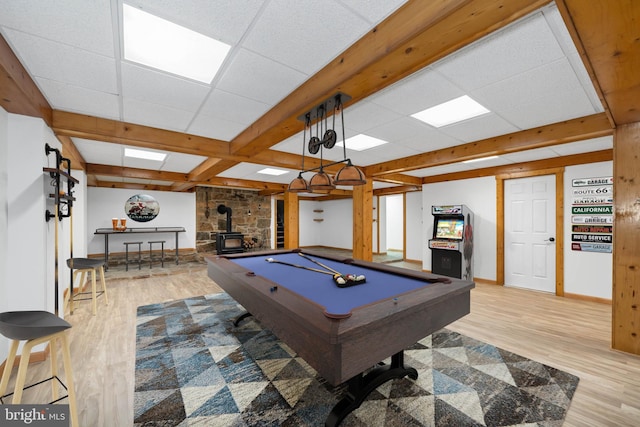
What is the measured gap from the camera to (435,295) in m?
1.81

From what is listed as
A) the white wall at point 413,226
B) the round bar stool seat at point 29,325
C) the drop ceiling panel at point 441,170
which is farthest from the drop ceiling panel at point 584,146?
the round bar stool seat at point 29,325

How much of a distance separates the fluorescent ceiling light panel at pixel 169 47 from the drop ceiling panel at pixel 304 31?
0.30 metres

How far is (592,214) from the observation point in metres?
4.28

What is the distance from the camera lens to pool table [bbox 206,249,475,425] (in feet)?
4.32

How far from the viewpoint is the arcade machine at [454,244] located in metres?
5.39

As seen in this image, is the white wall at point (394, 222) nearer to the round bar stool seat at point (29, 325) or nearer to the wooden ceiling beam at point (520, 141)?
the wooden ceiling beam at point (520, 141)

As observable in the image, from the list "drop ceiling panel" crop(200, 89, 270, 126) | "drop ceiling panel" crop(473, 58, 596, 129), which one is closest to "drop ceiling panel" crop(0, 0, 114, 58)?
"drop ceiling panel" crop(200, 89, 270, 126)

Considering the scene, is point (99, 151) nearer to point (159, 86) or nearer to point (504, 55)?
point (159, 86)

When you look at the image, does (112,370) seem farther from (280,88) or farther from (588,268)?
(588,268)

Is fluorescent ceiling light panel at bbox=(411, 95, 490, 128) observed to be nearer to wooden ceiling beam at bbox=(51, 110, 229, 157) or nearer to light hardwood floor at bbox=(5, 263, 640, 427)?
light hardwood floor at bbox=(5, 263, 640, 427)

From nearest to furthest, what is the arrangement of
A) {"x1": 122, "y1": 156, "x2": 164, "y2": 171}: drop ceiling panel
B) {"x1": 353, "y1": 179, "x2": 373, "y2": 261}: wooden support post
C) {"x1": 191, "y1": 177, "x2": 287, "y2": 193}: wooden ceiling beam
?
{"x1": 122, "y1": 156, "x2": 164, "y2": 171}: drop ceiling panel → {"x1": 353, "y1": 179, "x2": 373, "y2": 261}: wooden support post → {"x1": 191, "y1": 177, "x2": 287, "y2": 193}: wooden ceiling beam

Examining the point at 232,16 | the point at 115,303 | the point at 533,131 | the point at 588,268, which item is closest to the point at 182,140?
the point at 232,16

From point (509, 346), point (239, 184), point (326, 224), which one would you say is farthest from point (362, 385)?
point (326, 224)

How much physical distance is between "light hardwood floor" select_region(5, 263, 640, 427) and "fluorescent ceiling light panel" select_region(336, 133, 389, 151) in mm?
2600
